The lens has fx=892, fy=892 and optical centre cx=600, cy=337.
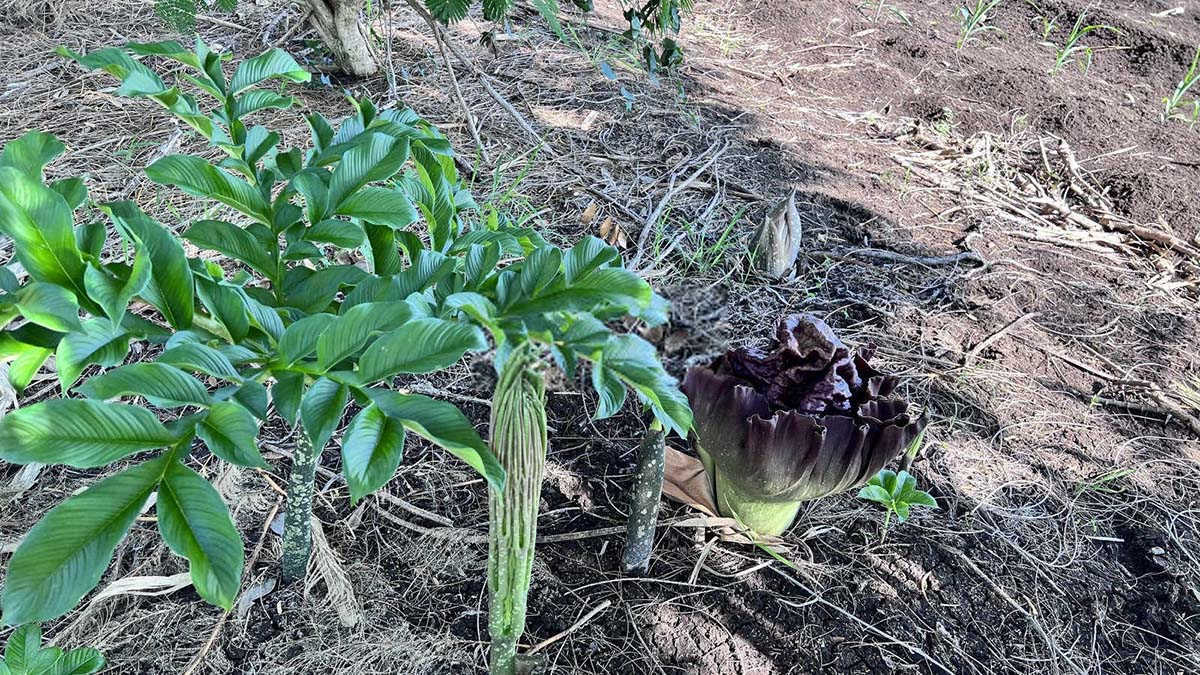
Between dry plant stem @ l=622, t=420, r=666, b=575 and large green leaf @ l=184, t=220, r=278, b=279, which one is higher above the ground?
large green leaf @ l=184, t=220, r=278, b=279

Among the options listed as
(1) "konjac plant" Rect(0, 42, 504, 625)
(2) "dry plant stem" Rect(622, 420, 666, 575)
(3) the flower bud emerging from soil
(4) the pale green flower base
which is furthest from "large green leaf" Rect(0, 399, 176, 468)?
(4) the pale green flower base

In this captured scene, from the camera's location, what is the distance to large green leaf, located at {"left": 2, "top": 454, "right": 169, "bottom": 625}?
721 millimetres

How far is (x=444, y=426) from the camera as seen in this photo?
79cm

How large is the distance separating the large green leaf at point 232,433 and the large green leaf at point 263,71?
1.64 ft

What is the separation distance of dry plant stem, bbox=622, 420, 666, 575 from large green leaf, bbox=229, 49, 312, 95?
68 centimetres

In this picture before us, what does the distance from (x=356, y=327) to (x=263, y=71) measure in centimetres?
48

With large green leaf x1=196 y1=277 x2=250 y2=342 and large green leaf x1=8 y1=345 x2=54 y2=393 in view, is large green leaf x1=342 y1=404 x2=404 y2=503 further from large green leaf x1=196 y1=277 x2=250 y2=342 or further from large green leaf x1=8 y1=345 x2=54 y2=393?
large green leaf x1=8 y1=345 x2=54 y2=393

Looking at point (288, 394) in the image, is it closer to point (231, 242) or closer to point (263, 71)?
point (231, 242)

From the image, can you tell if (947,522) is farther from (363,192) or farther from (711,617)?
(363,192)

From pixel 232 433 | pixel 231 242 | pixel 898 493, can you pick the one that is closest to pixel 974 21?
pixel 898 493

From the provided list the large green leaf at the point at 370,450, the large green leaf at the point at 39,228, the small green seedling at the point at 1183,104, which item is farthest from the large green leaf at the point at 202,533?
the small green seedling at the point at 1183,104

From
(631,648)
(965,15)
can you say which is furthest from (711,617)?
(965,15)

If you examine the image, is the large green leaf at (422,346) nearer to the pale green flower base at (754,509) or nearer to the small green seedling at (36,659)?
the small green seedling at (36,659)

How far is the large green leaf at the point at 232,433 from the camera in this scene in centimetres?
77
